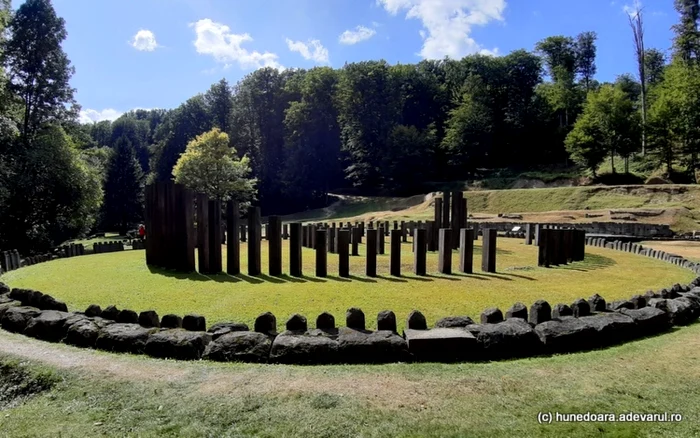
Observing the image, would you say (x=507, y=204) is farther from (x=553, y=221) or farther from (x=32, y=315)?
(x=32, y=315)

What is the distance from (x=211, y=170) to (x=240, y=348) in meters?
35.3

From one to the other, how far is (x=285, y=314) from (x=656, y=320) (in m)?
5.05

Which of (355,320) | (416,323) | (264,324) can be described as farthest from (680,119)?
(264,324)

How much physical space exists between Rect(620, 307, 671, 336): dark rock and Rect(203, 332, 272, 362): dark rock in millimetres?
4686

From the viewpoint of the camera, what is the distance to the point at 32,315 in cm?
617

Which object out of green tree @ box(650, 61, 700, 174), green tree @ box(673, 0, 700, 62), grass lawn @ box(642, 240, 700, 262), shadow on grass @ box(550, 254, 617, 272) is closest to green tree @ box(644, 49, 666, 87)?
green tree @ box(673, 0, 700, 62)

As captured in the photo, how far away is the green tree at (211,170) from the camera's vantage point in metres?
37.8

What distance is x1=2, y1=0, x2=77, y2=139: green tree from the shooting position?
29.2 m

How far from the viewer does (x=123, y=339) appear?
5.27 metres

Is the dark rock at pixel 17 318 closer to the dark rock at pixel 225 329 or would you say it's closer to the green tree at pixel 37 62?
the dark rock at pixel 225 329

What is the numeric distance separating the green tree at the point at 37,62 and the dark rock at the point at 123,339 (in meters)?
30.2

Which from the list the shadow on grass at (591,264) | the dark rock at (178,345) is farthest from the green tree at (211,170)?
the dark rock at (178,345)

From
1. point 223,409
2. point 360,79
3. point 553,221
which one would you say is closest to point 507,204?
point 553,221

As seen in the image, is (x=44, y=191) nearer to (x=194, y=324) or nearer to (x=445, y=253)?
(x=445, y=253)
